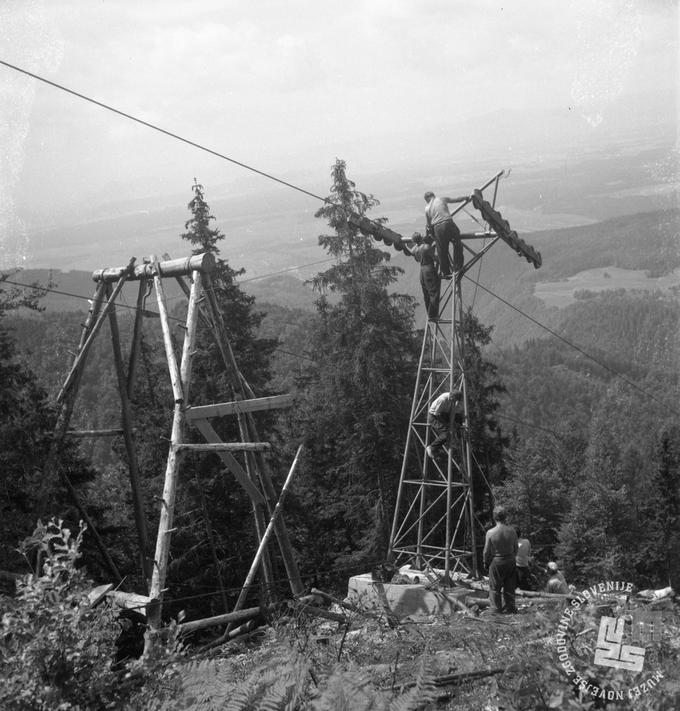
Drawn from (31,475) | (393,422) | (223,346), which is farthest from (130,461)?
(393,422)

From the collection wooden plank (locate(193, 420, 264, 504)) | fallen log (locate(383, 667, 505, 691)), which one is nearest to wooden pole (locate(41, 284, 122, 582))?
wooden plank (locate(193, 420, 264, 504))

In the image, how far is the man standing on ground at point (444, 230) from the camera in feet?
44.4

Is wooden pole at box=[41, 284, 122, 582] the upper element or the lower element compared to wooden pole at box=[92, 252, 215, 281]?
lower

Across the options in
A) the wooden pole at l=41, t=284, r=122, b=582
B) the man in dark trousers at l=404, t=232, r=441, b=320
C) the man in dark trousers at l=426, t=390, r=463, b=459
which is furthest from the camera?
the man in dark trousers at l=404, t=232, r=441, b=320

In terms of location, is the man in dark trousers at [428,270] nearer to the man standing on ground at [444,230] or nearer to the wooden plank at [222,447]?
the man standing on ground at [444,230]

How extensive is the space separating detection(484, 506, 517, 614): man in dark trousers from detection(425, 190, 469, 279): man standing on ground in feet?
18.6

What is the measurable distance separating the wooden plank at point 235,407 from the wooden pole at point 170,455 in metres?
0.26

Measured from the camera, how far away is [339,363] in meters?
23.4

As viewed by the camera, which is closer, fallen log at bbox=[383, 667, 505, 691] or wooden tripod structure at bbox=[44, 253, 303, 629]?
fallen log at bbox=[383, 667, 505, 691]

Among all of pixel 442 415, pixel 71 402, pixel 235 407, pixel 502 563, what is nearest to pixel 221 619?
pixel 235 407

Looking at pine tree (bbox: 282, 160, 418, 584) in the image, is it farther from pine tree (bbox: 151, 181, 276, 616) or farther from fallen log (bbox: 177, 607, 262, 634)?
fallen log (bbox: 177, 607, 262, 634)

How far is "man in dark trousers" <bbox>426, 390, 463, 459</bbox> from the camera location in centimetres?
1330

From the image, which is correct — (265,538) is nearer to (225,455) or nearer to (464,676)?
(225,455)

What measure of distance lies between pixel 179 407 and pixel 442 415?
5936mm
